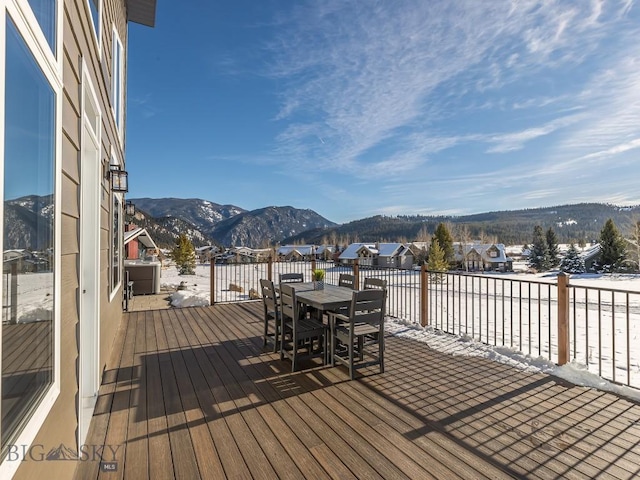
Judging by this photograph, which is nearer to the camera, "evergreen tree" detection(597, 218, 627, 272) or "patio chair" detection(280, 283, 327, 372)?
"patio chair" detection(280, 283, 327, 372)

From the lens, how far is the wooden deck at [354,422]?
201 centimetres

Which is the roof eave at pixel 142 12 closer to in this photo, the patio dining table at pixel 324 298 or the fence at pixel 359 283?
the fence at pixel 359 283

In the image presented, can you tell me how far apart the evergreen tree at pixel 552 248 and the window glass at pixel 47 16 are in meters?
48.7

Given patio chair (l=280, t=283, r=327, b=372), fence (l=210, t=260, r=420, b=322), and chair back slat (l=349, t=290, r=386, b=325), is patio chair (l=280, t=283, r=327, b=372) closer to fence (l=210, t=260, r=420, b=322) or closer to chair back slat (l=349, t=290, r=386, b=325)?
chair back slat (l=349, t=290, r=386, b=325)

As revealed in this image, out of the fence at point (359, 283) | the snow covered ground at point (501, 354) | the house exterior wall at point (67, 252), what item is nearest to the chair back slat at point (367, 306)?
the snow covered ground at point (501, 354)

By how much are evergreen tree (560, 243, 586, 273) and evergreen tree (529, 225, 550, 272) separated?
1743mm

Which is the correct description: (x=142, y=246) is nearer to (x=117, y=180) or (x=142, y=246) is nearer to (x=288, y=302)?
(x=117, y=180)

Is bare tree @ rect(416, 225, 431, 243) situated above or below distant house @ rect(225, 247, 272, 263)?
above

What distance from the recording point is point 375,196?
140ft

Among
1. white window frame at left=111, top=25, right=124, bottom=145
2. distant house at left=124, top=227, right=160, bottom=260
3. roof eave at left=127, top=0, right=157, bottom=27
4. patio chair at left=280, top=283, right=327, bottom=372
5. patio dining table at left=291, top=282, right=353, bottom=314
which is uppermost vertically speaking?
roof eave at left=127, top=0, right=157, bottom=27

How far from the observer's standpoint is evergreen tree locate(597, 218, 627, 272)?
101 feet

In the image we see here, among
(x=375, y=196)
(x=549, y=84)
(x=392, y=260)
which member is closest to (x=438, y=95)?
(x=549, y=84)

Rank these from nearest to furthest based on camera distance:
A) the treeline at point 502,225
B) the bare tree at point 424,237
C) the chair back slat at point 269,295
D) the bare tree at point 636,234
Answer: the chair back slat at point 269,295, the bare tree at point 636,234, the bare tree at point 424,237, the treeline at point 502,225

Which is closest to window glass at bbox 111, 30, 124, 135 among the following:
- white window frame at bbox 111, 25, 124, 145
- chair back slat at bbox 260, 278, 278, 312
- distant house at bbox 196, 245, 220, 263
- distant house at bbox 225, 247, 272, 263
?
white window frame at bbox 111, 25, 124, 145
